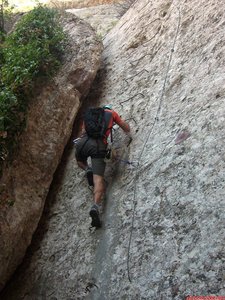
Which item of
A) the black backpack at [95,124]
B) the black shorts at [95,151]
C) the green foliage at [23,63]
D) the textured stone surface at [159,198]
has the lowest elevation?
the textured stone surface at [159,198]

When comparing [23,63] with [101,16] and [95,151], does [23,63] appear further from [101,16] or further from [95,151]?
[101,16]

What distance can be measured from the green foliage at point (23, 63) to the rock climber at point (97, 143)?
3.67 feet

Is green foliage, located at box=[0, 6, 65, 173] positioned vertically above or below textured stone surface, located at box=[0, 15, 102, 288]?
above

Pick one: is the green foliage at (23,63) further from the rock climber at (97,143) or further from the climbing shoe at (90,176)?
the climbing shoe at (90,176)

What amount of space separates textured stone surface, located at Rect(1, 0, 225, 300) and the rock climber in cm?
26

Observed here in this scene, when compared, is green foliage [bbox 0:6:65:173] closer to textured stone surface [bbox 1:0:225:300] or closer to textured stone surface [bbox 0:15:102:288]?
textured stone surface [bbox 0:15:102:288]

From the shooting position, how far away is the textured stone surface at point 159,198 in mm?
4270

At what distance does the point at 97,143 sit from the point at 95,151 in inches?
6.2

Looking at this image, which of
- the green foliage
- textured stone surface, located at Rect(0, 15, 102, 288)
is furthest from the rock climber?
the green foliage

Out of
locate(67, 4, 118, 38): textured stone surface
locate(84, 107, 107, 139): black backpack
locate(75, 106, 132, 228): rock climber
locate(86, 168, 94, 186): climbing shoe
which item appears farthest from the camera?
locate(67, 4, 118, 38): textured stone surface

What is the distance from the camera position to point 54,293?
5402 millimetres

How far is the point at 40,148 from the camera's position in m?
6.72

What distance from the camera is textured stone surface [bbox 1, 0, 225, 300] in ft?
14.0

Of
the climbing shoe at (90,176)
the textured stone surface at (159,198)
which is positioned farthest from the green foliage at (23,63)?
the textured stone surface at (159,198)
